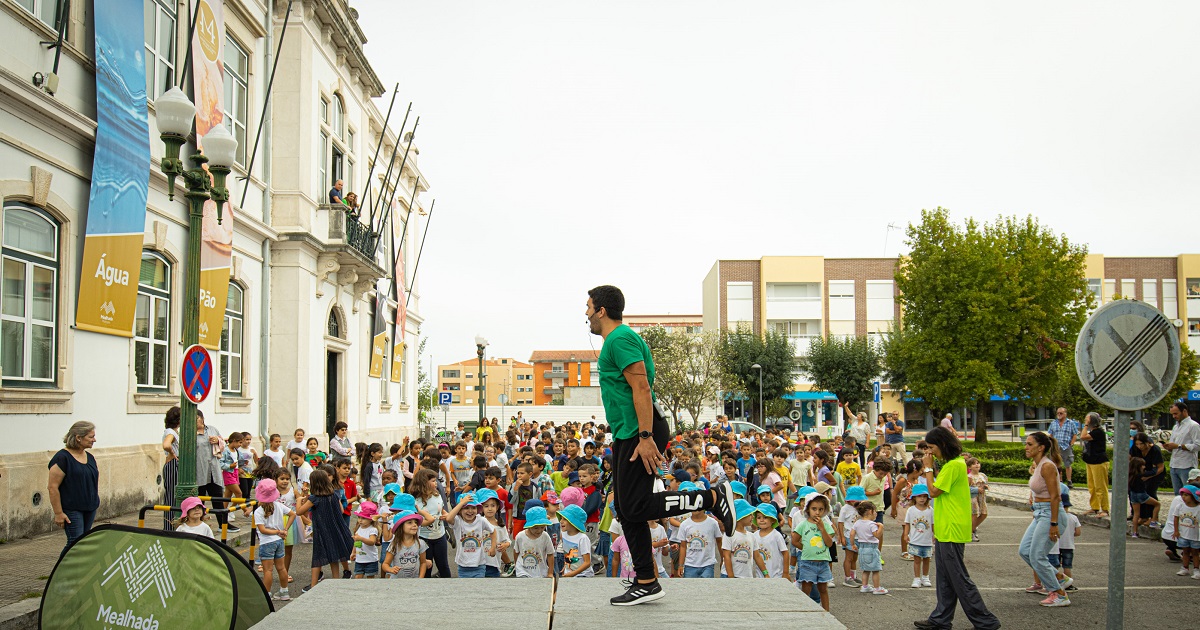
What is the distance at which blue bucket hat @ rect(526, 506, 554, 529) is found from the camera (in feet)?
29.9

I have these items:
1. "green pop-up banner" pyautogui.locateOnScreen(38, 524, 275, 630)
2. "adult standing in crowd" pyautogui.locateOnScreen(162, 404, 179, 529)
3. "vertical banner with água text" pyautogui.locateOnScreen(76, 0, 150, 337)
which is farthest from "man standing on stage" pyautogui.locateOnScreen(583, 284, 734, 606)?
"vertical banner with água text" pyautogui.locateOnScreen(76, 0, 150, 337)

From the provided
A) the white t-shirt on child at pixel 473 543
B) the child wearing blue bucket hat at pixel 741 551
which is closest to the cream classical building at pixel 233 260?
the white t-shirt on child at pixel 473 543

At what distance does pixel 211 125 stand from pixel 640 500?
51.9 feet

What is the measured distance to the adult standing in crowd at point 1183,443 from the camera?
46.5ft

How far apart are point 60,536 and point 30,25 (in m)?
7.16

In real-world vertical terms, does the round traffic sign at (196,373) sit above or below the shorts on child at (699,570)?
above

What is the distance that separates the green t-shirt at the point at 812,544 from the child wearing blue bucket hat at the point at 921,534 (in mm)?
2281

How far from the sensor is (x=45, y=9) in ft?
42.4

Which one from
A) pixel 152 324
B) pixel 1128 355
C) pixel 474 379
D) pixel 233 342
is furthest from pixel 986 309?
pixel 474 379

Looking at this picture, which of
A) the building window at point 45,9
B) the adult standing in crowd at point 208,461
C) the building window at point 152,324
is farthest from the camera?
the building window at point 152,324

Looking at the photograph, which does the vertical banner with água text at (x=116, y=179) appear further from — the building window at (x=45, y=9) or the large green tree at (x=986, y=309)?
the large green tree at (x=986, y=309)

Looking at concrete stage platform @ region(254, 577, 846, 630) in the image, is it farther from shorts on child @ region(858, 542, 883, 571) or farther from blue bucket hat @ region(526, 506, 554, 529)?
shorts on child @ region(858, 542, 883, 571)

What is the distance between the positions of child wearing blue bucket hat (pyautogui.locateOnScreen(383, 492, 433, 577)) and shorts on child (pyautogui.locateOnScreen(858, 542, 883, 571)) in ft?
16.6

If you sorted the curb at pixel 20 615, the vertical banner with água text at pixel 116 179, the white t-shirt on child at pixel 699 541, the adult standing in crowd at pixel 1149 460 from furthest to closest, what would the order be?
1. the adult standing in crowd at pixel 1149 460
2. the vertical banner with água text at pixel 116 179
3. the white t-shirt on child at pixel 699 541
4. the curb at pixel 20 615
